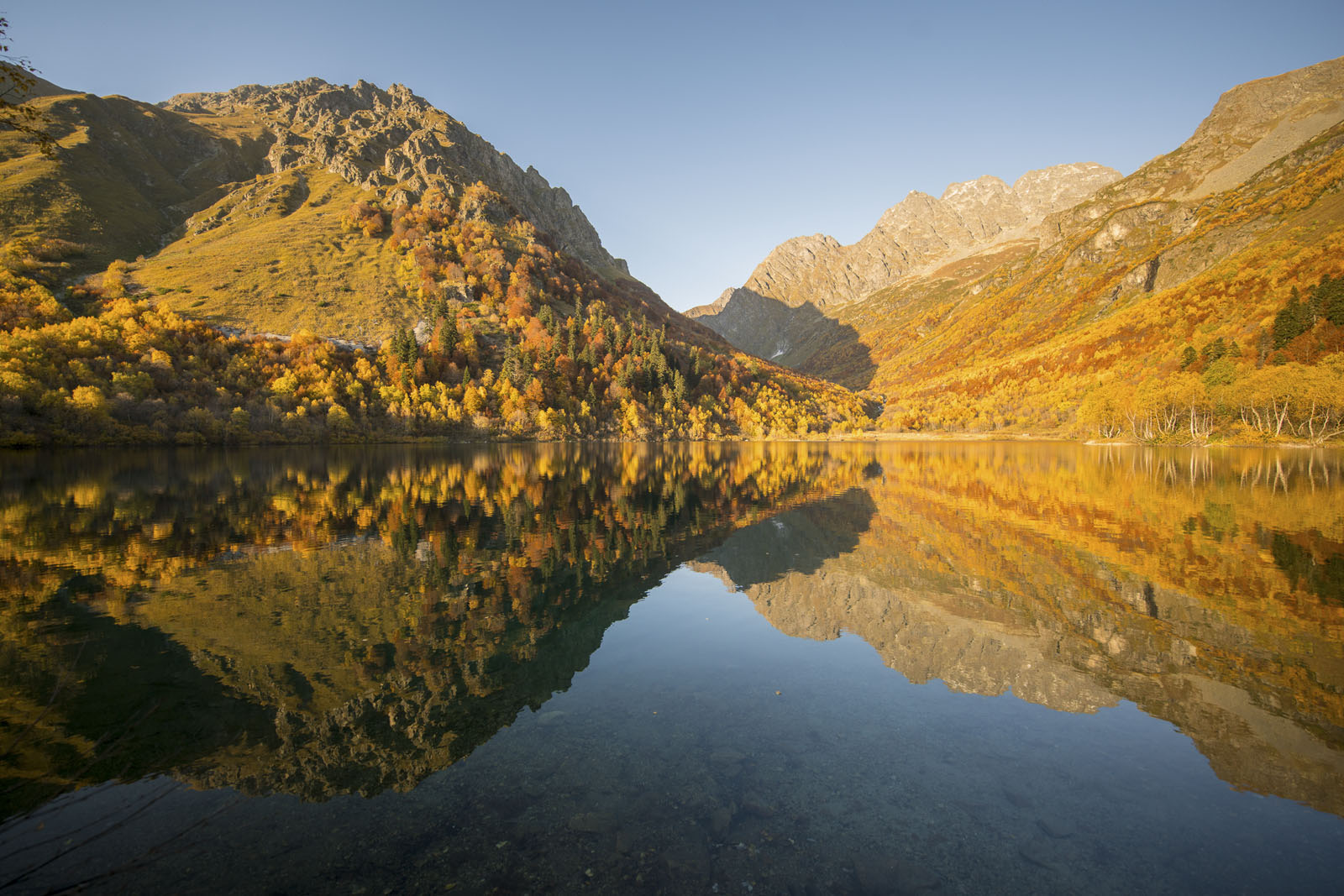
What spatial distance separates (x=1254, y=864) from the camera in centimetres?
590

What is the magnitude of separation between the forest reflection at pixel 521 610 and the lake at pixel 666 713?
0.10 metres

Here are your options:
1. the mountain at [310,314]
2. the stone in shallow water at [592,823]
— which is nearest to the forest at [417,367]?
the mountain at [310,314]

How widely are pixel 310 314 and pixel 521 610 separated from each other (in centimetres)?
12485

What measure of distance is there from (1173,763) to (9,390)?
99389mm

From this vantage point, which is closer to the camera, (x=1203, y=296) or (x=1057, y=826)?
(x=1057, y=826)

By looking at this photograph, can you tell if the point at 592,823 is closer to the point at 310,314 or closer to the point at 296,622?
the point at 296,622

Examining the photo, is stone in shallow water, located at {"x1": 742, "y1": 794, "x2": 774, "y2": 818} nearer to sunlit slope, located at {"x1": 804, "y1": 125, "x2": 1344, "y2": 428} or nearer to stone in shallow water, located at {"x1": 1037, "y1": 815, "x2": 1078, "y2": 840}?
stone in shallow water, located at {"x1": 1037, "y1": 815, "x2": 1078, "y2": 840}

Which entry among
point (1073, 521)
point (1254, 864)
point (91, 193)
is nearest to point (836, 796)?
point (1254, 864)

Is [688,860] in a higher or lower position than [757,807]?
higher

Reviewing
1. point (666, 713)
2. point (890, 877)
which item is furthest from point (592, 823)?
point (890, 877)

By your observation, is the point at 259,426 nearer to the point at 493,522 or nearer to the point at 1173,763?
the point at 493,522

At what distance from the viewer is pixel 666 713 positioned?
9.64m

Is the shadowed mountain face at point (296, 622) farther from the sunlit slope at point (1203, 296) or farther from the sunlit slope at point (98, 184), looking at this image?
the sunlit slope at point (1203, 296)

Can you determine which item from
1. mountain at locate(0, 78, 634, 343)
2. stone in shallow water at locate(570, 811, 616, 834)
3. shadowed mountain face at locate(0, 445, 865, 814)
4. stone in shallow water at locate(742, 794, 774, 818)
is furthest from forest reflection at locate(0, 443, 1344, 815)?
mountain at locate(0, 78, 634, 343)
